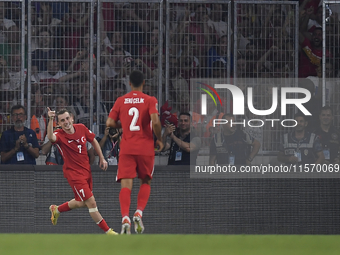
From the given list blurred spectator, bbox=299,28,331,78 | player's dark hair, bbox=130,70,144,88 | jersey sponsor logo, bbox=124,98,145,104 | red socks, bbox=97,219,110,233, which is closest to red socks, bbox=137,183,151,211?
jersey sponsor logo, bbox=124,98,145,104

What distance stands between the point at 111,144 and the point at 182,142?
3.18 ft

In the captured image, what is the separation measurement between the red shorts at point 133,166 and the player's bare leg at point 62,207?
1.38 metres

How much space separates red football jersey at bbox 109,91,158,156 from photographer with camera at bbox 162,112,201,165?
6.24ft

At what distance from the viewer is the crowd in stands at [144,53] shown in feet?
31.5

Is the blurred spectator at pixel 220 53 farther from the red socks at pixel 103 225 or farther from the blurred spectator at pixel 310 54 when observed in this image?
the red socks at pixel 103 225

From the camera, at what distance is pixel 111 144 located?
957cm

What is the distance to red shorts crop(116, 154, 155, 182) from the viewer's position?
749 cm

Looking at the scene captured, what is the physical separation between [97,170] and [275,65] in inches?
112

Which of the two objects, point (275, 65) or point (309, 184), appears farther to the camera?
point (275, 65)

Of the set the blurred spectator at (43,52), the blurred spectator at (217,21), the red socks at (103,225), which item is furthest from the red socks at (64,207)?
the blurred spectator at (217,21)

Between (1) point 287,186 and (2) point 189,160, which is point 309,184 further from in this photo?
(2) point 189,160

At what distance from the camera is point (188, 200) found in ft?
30.6

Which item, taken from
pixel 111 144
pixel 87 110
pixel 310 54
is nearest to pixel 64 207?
pixel 111 144

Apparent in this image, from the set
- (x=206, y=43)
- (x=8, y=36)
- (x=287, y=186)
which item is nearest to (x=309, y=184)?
(x=287, y=186)
